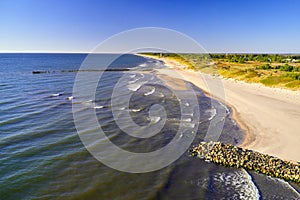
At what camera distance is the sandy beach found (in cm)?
1472

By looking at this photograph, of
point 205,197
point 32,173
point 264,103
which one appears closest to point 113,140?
point 32,173

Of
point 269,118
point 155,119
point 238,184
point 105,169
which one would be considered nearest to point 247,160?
point 238,184

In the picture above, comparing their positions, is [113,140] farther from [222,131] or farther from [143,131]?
[222,131]

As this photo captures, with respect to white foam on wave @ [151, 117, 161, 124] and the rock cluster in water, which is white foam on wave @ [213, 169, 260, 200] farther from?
white foam on wave @ [151, 117, 161, 124]

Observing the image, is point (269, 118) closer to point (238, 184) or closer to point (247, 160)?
point (247, 160)

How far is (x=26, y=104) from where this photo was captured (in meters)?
26.2

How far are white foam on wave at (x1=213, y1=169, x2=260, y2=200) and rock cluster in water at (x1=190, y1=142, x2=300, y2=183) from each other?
2.40 ft

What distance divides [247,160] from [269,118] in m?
9.91

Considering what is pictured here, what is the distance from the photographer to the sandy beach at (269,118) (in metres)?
14.7

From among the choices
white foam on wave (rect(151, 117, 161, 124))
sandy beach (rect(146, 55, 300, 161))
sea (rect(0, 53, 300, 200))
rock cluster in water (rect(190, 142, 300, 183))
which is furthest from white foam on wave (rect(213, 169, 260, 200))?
white foam on wave (rect(151, 117, 161, 124))

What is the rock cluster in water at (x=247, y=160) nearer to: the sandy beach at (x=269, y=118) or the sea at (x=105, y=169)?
the sea at (x=105, y=169)

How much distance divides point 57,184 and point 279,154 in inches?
483

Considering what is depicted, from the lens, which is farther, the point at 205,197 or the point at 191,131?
the point at 191,131

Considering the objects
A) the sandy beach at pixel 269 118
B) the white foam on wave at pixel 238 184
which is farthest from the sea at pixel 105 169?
the sandy beach at pixel 269 118
